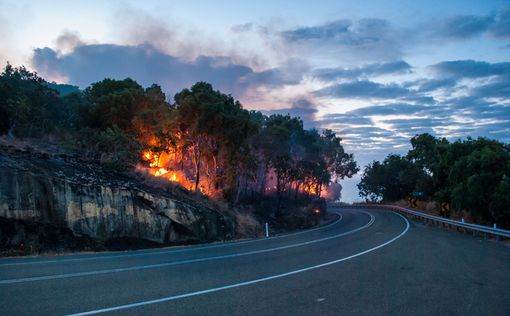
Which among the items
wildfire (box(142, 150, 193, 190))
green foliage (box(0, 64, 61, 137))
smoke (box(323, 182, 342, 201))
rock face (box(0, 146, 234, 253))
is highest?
green foliage (box(0, 64, 61, 137))

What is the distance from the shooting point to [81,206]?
16562mm

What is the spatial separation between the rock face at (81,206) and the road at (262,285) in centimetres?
292

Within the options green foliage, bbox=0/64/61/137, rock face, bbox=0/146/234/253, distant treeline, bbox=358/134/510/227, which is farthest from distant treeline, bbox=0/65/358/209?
distant treeline, bbox=358/134/510/227

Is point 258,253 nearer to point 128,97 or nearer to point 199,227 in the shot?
point 199,227

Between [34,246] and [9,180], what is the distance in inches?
103

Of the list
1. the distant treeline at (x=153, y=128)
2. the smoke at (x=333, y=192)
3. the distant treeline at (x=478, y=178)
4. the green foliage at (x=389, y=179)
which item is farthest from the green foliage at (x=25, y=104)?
the smoke at (x=333, y=192)

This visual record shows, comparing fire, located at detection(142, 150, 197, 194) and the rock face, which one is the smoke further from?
the rock face

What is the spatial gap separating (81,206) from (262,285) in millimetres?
10843

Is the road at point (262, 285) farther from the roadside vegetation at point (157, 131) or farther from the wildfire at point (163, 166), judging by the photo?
the wildfire at point (163, 166)

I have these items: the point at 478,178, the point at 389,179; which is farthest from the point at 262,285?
the point at 389,179

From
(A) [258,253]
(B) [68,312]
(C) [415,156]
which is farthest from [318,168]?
(B) [68,312]

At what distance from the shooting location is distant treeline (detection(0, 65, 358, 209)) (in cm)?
2766

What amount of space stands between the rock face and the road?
2.92 m

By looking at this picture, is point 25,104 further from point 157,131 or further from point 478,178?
point 478,178
